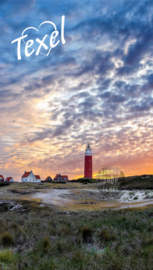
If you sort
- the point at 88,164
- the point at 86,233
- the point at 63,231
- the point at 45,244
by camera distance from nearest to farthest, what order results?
the point at 45,244 < the point at 86,233 < the point at 63,231 < the point at 88,164

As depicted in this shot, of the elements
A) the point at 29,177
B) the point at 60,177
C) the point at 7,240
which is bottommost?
the point at 60,177

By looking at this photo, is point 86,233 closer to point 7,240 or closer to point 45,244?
point 45,244

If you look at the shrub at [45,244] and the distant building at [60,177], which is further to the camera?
the distant building at [60,177]

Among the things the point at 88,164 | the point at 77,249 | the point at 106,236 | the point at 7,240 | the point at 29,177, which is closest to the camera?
the point at 77,249

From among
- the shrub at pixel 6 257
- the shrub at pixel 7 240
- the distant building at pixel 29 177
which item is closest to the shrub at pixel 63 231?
the shrub at pixel 7 240

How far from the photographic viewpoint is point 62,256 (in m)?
6.38

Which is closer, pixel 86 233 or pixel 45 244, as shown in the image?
pixel 45 244

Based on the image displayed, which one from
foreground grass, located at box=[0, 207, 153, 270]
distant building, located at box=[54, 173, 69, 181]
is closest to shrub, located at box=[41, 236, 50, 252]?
foreground grass, located at box=[0, 207, 153, 270]

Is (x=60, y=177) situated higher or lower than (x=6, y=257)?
lower

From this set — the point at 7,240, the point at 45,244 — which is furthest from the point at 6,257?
the point at 7,240

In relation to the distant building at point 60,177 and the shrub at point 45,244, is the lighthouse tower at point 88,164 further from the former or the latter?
the shrub at point 45,244

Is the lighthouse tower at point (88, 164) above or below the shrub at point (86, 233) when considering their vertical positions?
above

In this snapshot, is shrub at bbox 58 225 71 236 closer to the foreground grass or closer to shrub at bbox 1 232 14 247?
the foreground grass

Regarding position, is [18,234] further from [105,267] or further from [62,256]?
[105,267]
